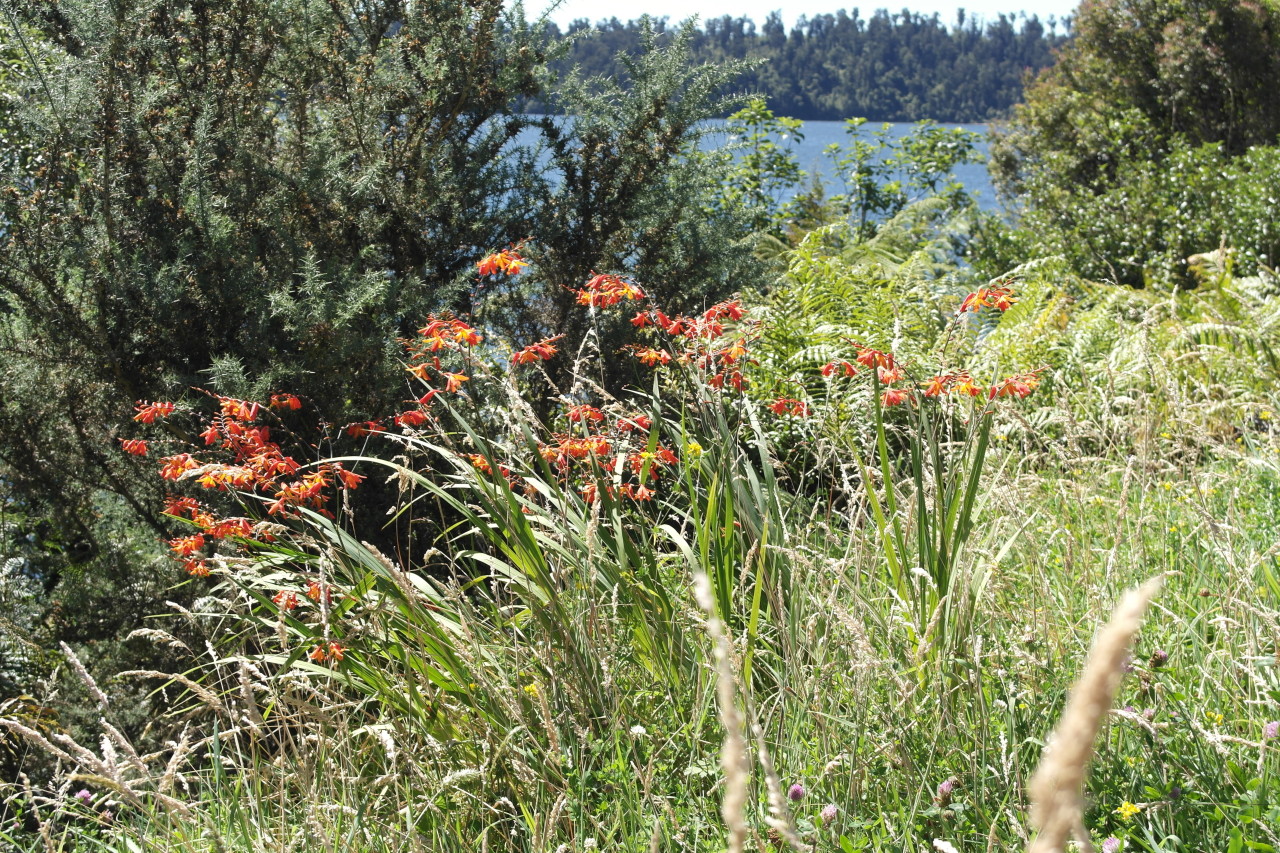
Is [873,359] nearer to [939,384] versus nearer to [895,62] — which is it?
[939,384]

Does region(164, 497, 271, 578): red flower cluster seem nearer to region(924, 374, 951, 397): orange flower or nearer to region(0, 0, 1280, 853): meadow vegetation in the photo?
region(0, 0, 1280, 853): meadow vegetation

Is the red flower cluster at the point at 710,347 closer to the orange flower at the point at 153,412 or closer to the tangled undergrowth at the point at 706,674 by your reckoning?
the tangled undergrowth at the point at 706,674

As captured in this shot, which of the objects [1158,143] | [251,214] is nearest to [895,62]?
[1158,143]

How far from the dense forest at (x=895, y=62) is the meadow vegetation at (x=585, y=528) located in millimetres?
32107

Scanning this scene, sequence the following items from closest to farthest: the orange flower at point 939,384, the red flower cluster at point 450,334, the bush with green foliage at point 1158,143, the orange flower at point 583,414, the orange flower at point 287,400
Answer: the orange flower at point 939,384, the orange flower at point 583,414, the red flower cluster at point 450,334, the orange flower at point 287,400, the bush with green foliage at point 1158,143

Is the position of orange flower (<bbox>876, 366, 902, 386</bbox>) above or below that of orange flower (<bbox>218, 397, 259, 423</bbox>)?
above

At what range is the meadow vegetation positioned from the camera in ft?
5.74

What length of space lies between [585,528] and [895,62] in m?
55.0

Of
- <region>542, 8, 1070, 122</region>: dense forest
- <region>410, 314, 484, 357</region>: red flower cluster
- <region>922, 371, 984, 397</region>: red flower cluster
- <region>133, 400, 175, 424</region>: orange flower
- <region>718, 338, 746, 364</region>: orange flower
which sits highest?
<region>542, 8, 1070, 122</region>: dense forest

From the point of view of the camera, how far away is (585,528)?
2365 mm

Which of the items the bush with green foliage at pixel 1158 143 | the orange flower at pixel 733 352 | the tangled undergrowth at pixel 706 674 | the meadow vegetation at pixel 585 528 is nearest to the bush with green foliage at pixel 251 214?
the meadow vegetation at pixel 585 528

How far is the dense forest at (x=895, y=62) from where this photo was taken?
141ft

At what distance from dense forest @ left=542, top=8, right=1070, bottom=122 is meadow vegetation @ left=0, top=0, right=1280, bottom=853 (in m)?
32.1

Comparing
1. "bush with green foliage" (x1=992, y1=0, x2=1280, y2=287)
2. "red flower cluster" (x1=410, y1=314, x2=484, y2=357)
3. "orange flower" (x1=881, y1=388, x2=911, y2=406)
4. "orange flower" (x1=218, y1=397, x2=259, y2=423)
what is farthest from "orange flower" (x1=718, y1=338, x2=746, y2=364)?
"bush with green foliage" (x1=992, y1=0, x2=1280, y2=287)
